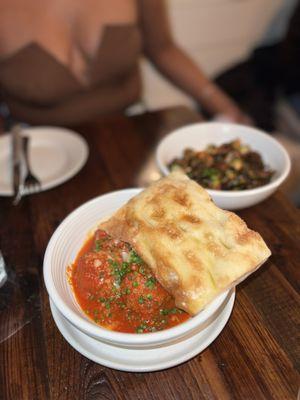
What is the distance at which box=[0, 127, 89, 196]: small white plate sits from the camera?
1805 mm

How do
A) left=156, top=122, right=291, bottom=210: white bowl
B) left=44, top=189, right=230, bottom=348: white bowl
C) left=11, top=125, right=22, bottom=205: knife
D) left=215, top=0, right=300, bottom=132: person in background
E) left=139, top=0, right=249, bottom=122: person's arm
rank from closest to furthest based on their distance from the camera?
left=44, top=189, right=230, bottom=348: white bowl, left=156, top=122, right=291, bottom=210: white bowl, left=11, top=125, right=22, bottom=205: knife, left=139, top=0, right=249, bottom=122: person's arm, left=215, top=0, right=300, bottom=132: person in background

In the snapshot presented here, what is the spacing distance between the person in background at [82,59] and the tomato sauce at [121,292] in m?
1.39

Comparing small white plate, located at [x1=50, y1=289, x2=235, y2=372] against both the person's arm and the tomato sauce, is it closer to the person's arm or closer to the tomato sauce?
the tomato sauce

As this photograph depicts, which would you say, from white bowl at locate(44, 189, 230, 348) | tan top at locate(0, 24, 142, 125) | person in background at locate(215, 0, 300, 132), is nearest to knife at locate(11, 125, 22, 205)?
tan top at locate(0, 24, 142, 125)

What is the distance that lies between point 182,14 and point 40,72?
1.86 m

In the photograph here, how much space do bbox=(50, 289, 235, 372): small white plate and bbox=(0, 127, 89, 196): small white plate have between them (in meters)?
0.83

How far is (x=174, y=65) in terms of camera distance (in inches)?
102

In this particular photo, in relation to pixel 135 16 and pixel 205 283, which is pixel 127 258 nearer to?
pixel 205 283

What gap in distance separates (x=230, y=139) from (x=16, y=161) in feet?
3.29

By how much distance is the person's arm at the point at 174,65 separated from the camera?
2436mm

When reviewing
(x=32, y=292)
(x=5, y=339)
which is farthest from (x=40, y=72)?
(x=5, y=339)

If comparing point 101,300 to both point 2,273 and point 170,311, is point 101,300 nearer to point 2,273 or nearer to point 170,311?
point 170,311

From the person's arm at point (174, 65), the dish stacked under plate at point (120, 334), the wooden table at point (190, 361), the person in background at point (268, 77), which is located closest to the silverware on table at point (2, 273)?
the wooden table at point (190, 361)

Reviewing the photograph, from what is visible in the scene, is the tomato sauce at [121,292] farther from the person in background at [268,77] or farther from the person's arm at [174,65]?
the person in background at [268,77]
